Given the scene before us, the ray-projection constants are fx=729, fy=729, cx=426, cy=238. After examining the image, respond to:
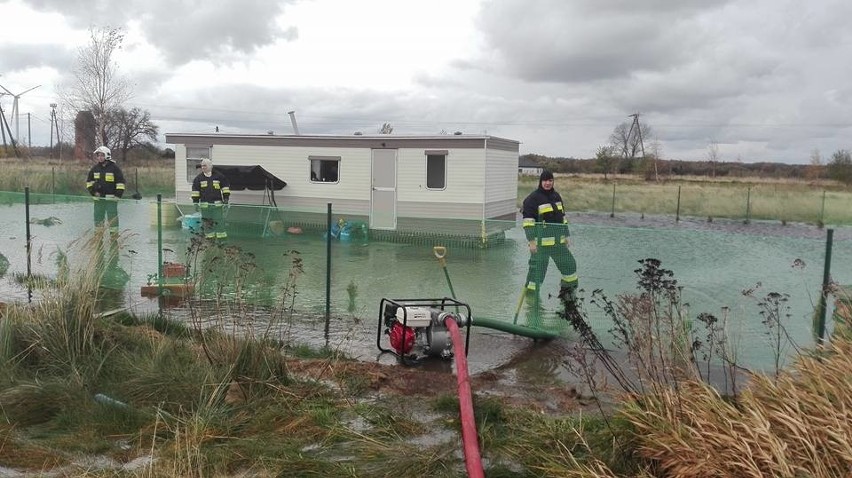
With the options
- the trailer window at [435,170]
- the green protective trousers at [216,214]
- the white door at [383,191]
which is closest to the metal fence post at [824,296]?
the green protective trousers at [216,214]

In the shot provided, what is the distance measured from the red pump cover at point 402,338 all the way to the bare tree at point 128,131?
32.9m

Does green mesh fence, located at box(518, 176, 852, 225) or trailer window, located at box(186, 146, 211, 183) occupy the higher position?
trailer window, located at box(186, 146, 211, 183)

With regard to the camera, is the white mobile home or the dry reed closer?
the dry reed

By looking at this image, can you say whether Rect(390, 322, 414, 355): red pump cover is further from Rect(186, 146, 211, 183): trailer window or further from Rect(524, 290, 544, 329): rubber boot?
Rect(186, 146, 211, 183): trailer window

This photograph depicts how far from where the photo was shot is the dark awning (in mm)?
17750

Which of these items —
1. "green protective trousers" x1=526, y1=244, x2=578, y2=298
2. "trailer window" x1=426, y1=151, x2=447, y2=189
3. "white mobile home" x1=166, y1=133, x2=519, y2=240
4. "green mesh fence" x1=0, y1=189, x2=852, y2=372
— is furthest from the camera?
"trailer window" x1=426, y1=151, x2=447, y2=189

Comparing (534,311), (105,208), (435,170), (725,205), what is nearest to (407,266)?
(534,311)

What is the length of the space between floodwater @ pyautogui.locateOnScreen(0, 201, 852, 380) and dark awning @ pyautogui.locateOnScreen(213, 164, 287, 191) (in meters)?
5.86

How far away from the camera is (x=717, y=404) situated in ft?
Answer: 11.0

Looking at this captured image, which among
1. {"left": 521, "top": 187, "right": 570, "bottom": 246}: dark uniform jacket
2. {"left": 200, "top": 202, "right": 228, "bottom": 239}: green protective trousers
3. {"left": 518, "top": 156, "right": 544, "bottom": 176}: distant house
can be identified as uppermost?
{"left": 518, "top": 156, "right": 544, "bottom": 176}: distant house

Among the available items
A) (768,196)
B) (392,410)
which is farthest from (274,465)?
(768,196)

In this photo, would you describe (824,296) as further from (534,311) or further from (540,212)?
(540,212)

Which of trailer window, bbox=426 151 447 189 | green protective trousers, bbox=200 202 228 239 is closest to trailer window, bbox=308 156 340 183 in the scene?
trailer window, bbox=426 151 447 189

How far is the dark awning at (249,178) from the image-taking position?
17750mm
